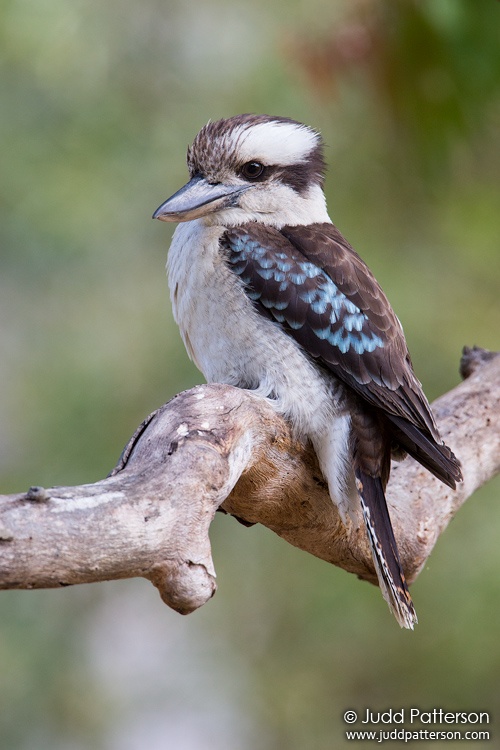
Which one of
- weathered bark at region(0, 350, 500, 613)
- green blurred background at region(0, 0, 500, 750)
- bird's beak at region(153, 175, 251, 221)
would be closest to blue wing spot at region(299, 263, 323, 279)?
bird's beak at region(153, 175, 251, 221)

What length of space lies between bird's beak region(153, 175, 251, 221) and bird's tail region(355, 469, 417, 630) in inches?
30.1

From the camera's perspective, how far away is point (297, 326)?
253 centimetres

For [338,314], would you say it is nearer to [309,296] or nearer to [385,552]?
[309,296]

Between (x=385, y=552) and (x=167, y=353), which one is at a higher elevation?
(x=167, y=353)

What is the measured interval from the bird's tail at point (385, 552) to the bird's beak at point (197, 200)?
2.51 ft

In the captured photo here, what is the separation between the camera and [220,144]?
270cm

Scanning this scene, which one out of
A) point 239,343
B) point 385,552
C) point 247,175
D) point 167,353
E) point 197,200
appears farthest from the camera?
point 167,353

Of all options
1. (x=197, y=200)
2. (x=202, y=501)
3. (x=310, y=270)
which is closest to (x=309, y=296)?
(x=310, y=270)

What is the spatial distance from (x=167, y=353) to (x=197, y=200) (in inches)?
78.8

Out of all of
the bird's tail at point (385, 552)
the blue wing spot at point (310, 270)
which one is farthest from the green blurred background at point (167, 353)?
the bird's tail at point (385, 552)

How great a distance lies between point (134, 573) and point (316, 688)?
3.59 m

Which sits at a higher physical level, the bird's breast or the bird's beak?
the bird's beak

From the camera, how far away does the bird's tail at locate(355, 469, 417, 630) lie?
2.41 metres

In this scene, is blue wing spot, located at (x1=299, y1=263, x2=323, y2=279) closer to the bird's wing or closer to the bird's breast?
the bird's wing
